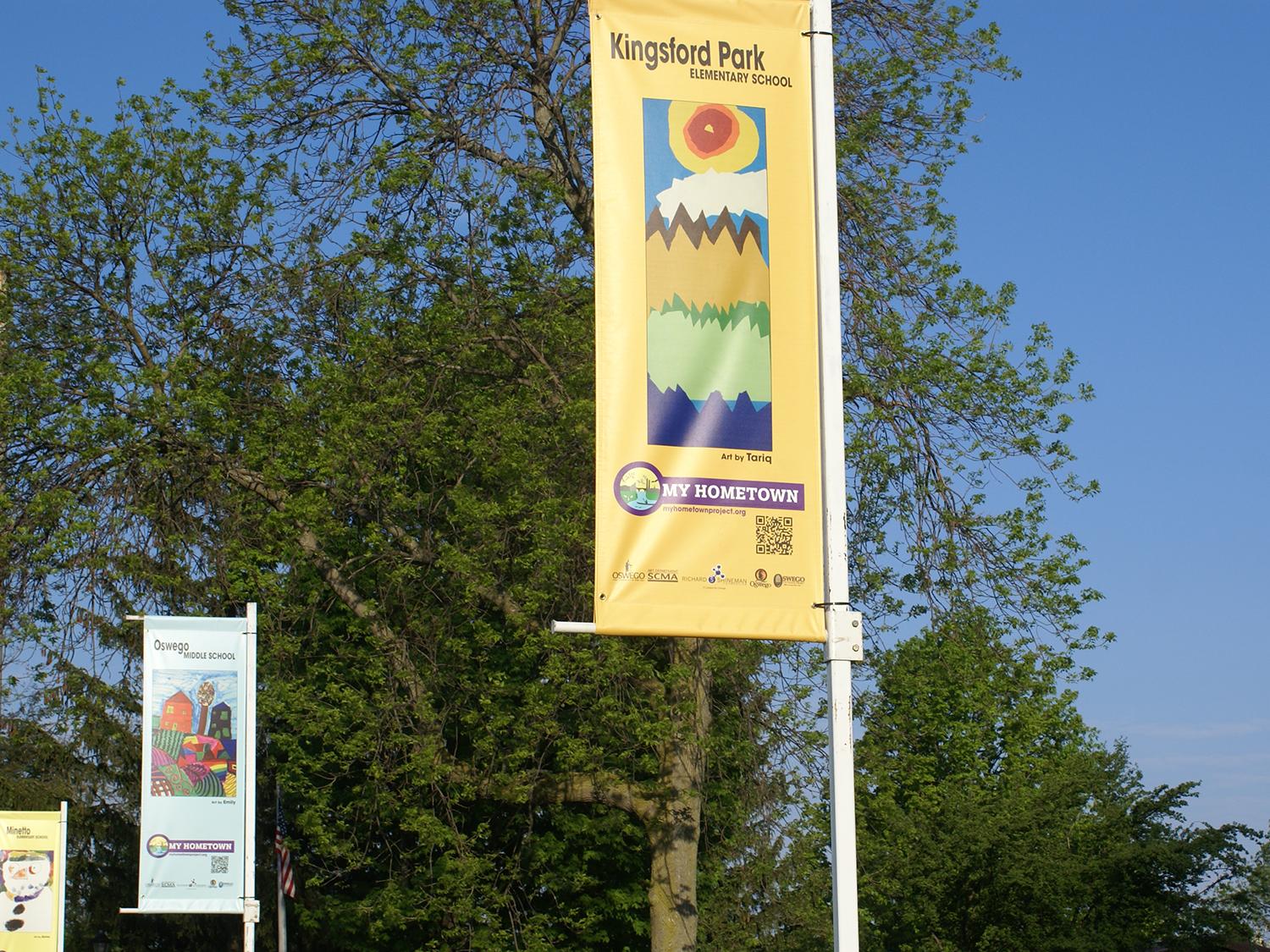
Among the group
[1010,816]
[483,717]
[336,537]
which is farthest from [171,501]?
[1010,816]

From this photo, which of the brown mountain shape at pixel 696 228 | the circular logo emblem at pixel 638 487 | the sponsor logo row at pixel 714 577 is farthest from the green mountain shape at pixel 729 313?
the sponsor logo row at pixel 714 577

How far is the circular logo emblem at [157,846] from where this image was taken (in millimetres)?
17562

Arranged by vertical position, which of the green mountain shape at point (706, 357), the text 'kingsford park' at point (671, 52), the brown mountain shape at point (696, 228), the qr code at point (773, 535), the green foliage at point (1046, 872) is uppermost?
the text 'kingsford park' at point (671, 52)

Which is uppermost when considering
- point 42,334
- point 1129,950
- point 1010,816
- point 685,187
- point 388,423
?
point 42,334

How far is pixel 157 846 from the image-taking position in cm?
1764

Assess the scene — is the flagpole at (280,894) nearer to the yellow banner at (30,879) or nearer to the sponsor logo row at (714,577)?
the yellow banner at (30,879)

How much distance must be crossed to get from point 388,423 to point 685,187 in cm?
1455

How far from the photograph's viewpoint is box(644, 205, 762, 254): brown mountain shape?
7203 mm

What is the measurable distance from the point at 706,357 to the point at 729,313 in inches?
9.8

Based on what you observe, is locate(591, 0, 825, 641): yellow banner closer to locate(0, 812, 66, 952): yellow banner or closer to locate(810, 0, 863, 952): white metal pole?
locate(810, 0, 863, 952): white metal pole

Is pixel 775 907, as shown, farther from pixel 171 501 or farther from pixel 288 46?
pixel 288 46

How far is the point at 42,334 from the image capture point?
22.8 m

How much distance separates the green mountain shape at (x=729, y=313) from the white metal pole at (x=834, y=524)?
316 mm

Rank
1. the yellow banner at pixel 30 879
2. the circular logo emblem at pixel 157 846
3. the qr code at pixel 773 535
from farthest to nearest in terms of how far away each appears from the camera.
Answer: the yellow banner at pixel 30 879
the circular logo emblem at pixel 157 846
the qr code at pixel 773 535
